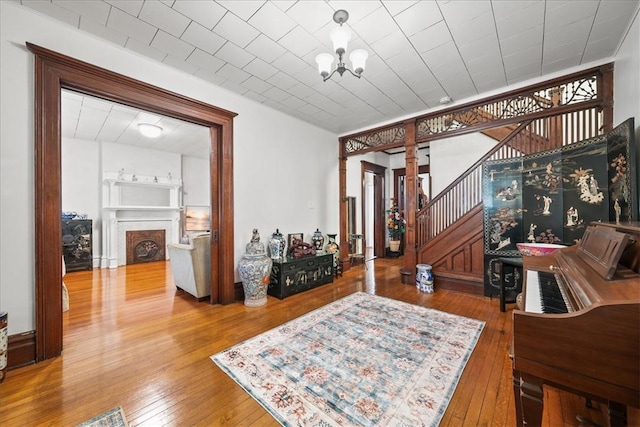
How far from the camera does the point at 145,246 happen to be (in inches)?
240

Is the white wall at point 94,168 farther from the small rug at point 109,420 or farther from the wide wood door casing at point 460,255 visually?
the wide wood door casing at point 460,255

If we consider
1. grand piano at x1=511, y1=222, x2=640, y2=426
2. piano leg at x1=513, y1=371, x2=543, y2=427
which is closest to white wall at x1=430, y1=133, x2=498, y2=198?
grand piano at x1=511, y1=222, x2=640, y2=426

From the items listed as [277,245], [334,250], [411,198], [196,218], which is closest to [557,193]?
[411,198]

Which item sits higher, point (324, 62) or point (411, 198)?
point (324, 62)

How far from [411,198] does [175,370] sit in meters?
3.70

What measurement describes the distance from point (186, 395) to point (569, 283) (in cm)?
236

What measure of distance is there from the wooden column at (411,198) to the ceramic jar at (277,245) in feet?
6.82

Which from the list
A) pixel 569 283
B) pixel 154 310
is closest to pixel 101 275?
pixel 154 310

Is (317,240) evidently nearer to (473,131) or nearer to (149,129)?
(473,131)

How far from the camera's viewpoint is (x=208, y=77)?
2.99 m

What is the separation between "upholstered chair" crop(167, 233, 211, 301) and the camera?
130 inches

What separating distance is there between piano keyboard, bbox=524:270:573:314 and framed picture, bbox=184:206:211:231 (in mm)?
7291

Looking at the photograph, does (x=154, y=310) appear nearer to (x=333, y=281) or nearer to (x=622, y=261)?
(x=333, y=281)

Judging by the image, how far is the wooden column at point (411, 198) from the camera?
4047 mm
